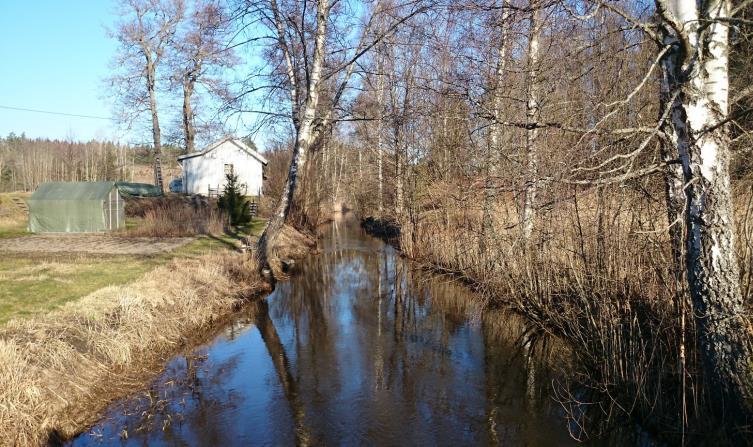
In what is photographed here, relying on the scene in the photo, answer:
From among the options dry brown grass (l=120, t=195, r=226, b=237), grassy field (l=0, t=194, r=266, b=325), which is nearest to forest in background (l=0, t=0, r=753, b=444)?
grassy field (l=0, t=194, r=266, b=325)

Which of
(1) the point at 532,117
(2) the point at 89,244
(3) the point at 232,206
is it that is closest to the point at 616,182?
(1) the point at 532,117

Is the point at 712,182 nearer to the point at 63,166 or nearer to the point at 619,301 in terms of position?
the point at 619,301

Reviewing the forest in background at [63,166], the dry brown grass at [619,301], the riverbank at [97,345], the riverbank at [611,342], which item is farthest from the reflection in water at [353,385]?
the forest in background at [63,166]

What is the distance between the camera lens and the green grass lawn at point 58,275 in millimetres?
9148

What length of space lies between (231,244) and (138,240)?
361cm

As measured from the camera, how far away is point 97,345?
738cm

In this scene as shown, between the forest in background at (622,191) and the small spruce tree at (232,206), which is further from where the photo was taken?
the small spruce tree at (232,206)

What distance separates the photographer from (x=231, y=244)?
18375 millimetres

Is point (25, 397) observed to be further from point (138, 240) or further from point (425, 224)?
point (138, 240)

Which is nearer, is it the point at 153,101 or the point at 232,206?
the point at 232,206

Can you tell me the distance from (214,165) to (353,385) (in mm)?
37249

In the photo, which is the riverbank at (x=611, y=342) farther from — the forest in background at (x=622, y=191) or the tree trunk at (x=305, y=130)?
the tree trunk at (x=305, y=130)

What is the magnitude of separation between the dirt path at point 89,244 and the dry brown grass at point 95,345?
5330 millimetres

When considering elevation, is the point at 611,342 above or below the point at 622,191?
below
